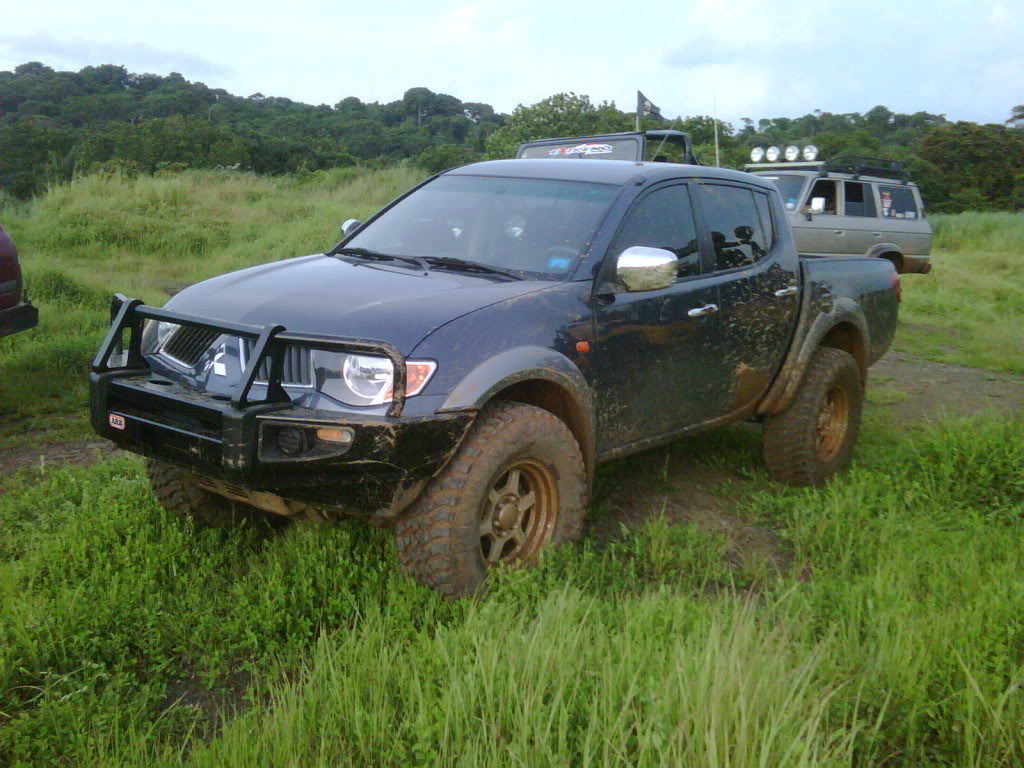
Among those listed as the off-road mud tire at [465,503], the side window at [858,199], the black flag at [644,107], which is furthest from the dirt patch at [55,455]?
the side window at [858,199]

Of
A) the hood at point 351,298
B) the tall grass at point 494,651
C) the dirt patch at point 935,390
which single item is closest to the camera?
the tall grass at point 494,651

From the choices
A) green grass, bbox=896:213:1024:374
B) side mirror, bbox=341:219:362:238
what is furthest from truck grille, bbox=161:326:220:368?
green grass, bbox=896:213:1024:374

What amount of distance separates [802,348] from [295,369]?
2.96 meters

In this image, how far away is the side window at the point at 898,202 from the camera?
1346 cm

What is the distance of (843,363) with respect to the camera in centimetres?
570

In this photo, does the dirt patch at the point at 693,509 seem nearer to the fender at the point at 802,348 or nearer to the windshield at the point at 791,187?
the fender at the point at 802,348

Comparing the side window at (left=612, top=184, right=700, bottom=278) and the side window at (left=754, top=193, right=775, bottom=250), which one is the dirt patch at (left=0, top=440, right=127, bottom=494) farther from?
the side window at (left=754, top=193, right=775, bottom=250)

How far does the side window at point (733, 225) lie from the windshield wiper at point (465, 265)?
1.22m

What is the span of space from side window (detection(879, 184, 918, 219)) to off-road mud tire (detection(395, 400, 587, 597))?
11069 millimetres

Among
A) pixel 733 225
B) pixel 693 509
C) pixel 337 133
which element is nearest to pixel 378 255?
pixel 733 225

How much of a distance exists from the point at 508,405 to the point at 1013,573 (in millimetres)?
1908

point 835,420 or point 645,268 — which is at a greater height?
point 645,268

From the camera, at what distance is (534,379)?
12.5ft

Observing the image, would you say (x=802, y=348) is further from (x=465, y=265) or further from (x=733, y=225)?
(x=465, y=265)
